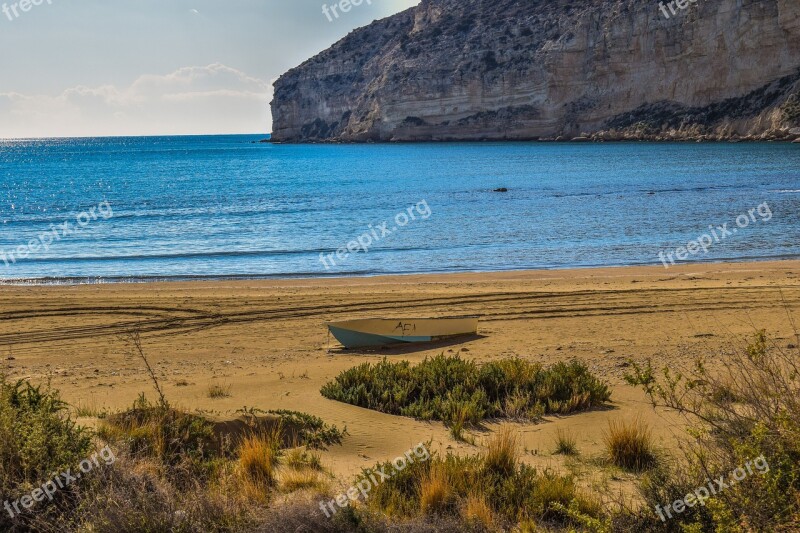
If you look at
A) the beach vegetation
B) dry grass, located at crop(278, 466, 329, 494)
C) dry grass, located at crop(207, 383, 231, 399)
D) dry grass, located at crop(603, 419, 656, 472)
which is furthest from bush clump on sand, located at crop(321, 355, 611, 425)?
dry grass, located at crop(278, 466, 329, 494)

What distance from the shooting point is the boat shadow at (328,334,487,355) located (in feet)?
39.7

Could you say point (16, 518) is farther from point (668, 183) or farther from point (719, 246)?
point (668, 183)

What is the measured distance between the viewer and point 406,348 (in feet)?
40.4

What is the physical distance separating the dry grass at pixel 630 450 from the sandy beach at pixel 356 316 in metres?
0.44

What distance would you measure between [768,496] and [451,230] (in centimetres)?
2564

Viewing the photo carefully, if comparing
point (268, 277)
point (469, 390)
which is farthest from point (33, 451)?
point (268, 277)

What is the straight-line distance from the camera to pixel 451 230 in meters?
30.3

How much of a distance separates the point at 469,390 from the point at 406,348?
326cm

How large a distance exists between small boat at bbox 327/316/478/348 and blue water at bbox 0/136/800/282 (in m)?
9.21

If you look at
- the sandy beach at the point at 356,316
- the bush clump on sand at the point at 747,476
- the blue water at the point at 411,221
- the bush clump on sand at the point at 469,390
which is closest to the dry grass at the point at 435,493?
the sandy beach at the point at 356,316

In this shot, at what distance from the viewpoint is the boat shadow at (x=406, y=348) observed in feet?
39.7

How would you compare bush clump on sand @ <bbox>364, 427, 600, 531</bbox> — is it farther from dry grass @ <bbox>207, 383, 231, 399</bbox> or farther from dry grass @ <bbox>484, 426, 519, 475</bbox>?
dry grass @ <bbox>207, 383, 231, 399</bbox>

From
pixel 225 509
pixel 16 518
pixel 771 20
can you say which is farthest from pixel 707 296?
pixel 771 20

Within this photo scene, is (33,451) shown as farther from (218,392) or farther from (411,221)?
(411,221)
